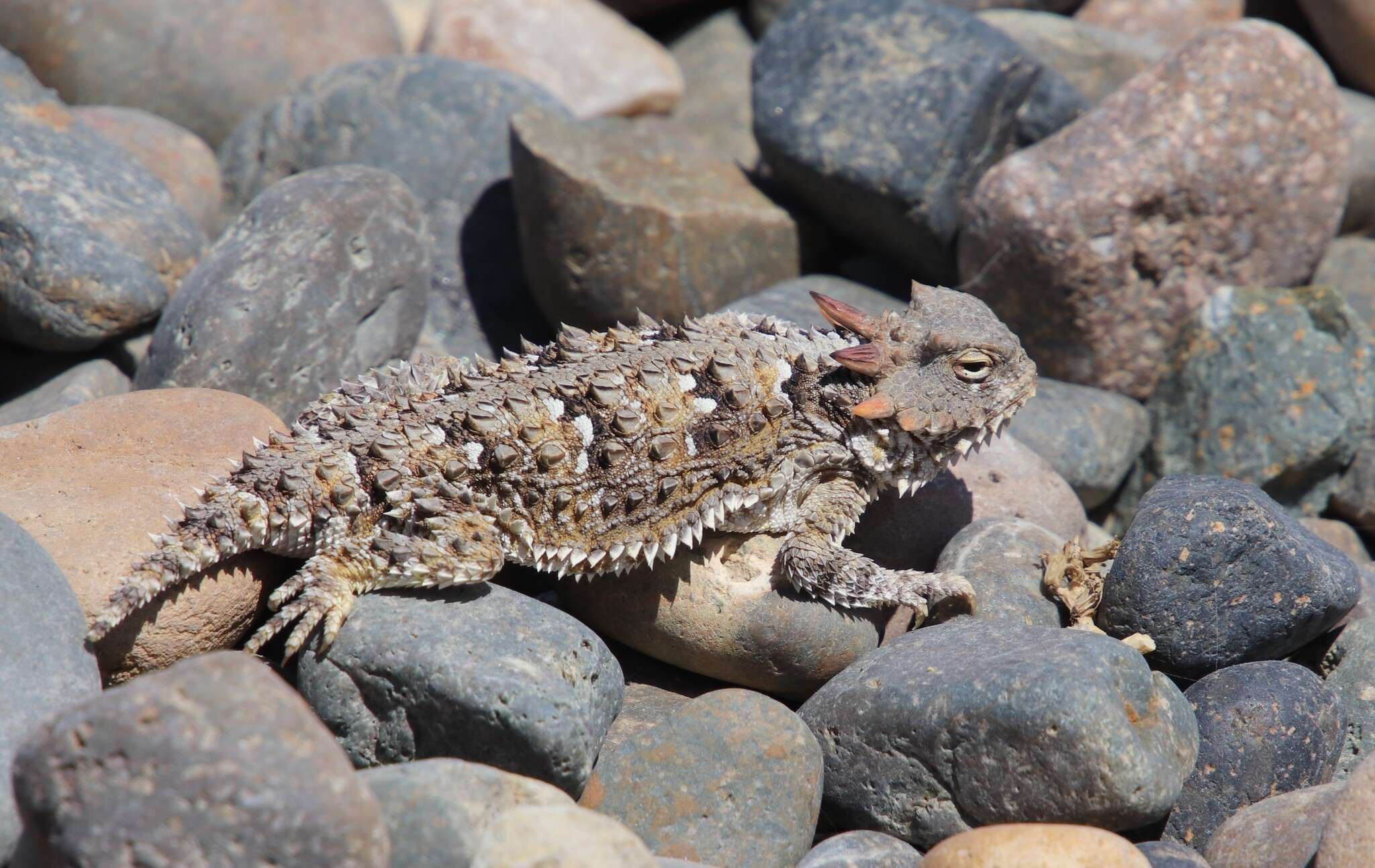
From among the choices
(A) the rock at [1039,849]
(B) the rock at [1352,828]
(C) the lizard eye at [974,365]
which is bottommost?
(A) the rock at [1039,849]

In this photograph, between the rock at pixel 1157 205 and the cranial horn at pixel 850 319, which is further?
the rock at pixel 1157 205

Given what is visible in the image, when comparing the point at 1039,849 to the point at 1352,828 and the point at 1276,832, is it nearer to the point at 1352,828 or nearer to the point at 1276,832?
the point at 1352,828

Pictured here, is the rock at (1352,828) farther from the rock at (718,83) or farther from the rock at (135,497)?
the rock at (718,83)

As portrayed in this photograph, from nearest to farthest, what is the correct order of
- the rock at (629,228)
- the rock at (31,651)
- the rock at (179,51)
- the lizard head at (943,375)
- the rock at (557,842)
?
the rock at (557,842), the rock at (31,651), the lizard head at (943,375), the rock at (629,228), the rock at (179,51)

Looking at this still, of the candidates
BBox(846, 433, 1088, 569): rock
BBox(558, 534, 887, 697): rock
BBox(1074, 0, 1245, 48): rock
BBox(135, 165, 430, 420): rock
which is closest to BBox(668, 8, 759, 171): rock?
BBox(1074, 0, 1245, 48): rock

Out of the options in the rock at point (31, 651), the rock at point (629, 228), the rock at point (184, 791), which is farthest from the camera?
Answer: the rock at point (629, 228)

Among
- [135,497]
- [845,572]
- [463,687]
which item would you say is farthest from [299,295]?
[845,572]

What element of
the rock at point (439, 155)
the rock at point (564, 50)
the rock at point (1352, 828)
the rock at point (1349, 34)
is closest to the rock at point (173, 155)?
the rock at point (439, 155)
